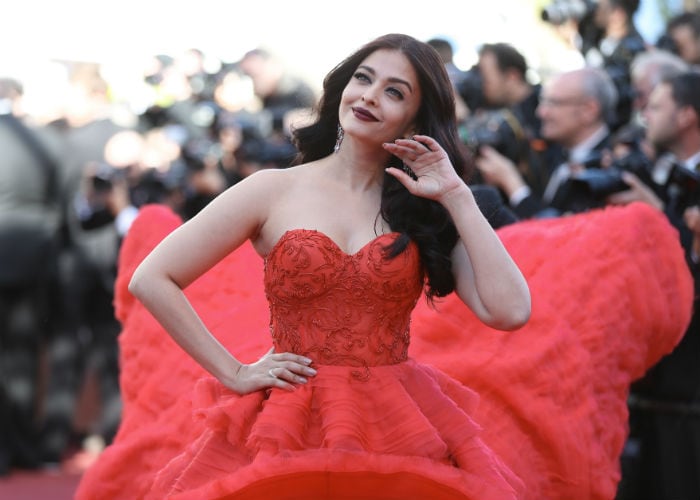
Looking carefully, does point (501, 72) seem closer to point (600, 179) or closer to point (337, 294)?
point (600, 179)

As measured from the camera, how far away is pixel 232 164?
23.6 feet

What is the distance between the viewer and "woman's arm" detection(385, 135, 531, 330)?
295 cm

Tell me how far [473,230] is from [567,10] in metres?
4.77

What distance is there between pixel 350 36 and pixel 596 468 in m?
6.74

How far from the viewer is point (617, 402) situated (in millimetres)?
3857

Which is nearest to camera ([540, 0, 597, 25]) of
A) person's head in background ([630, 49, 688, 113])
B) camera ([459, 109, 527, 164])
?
person's head in background ([630, 49, 688, 113])

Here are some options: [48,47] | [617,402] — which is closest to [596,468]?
[617,402]

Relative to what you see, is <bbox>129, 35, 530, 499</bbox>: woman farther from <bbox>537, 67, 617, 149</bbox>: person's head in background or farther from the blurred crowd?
<bbox>537, 67, 617, 149</bbox>: person's head in background

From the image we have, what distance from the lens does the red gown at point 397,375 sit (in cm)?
280

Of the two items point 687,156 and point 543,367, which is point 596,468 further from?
point 687,156

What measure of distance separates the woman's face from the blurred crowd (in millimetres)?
1957

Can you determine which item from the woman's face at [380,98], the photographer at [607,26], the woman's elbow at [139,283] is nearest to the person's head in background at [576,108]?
the photographer at [607,26]

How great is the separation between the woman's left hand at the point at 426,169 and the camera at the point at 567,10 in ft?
15.2

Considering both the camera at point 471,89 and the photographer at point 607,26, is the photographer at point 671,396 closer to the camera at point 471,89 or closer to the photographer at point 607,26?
the camera at point 471,89
